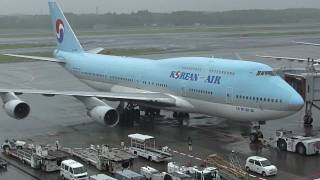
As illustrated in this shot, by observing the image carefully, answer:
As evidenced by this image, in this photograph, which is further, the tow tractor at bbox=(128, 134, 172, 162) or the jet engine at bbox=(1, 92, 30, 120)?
the jet engine at bbox=(1, 92, 30, 120)

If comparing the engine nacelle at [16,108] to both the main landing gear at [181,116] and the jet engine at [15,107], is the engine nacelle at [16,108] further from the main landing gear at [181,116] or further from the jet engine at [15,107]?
the main landing gear at [181,116]

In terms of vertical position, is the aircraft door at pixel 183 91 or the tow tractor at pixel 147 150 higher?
the aircraft door at pixel 183 91

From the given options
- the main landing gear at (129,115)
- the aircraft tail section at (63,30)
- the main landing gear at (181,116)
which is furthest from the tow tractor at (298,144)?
the aircraft tail section at (63,30)

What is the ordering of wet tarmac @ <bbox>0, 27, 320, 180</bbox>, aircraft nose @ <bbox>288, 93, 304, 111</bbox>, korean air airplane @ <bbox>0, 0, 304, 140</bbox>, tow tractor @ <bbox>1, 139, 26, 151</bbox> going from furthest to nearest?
1. korean air airplane @ <bbox>0, 0, 304, 140</bbox>
2. aircraft nose @ <bbox>288, 93, 304, 111</bbox>
3. tow tractor @ <bbox>1, 139, 26, 151</bbox>
4. wet tarmac @ <bbox>0, 27, 320, 180</bbox>

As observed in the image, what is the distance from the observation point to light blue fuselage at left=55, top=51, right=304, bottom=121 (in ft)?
87.7

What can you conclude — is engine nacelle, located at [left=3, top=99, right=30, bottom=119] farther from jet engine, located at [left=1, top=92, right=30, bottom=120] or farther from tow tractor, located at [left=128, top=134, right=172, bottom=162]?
tow tractor, located at [left=128, top=134, right=172, bottom=162]

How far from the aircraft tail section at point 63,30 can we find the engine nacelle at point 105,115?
13.8 metres

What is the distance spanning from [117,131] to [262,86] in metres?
9.30

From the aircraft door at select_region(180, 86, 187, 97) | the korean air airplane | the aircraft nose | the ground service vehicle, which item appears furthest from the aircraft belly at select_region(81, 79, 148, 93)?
the ground service vehicle

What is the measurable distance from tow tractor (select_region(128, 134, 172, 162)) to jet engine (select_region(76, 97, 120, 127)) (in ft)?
10.6

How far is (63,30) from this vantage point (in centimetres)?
4262

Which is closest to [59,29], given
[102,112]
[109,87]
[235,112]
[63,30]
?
[63,30]

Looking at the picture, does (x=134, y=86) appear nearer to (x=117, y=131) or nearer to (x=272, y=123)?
(x=117, y=131)

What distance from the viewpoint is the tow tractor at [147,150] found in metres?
24.4
